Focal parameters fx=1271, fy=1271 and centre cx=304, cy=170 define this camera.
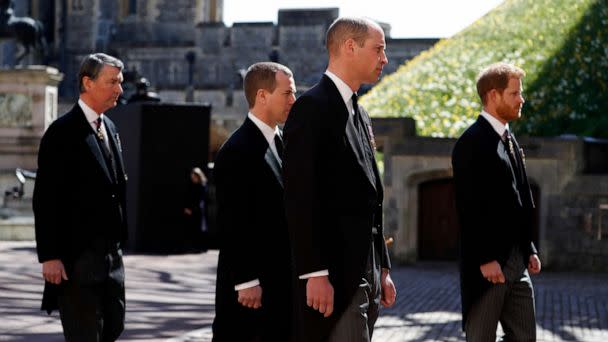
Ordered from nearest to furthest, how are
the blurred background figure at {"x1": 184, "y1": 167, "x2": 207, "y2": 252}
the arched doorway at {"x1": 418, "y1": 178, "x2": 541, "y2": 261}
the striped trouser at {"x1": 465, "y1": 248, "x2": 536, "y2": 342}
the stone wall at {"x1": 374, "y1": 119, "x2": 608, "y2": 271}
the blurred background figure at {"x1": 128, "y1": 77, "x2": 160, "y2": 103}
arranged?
the striped trouser at {"x1": 465, "y1": 248, "x2": 536, "y2": 342} → the stone wall at {"x1": 374, "y1": 119, "x2": 608, "y2": 271} → the arched doorway at {"x1": 418, "y1": 178, "x2": 541, "y2": 261} → the blurred background figure at {"x1": 184, "y1": 167, "x2": 207, "y2": 252} → the blurred background figure at {"x1": 128, "y1": 77, "x2": 160, "y2": 103}

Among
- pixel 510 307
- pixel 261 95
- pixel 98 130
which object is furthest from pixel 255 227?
pixel 510 307

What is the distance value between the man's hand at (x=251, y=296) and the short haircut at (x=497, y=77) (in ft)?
5.25

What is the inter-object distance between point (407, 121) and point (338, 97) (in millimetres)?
14834

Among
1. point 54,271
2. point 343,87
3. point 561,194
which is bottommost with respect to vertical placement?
point 561,194

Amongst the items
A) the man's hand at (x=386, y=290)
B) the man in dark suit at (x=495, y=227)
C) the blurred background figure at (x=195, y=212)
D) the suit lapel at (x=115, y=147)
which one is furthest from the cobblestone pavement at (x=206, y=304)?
the man's hand at (x=386, y=290)

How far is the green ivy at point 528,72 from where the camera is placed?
22.5 m

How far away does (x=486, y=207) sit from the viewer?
6.12 meters

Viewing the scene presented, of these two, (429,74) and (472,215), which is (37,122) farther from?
(472,215)

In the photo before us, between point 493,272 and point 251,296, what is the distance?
4.12ft

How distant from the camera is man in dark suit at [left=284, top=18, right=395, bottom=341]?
4.66m

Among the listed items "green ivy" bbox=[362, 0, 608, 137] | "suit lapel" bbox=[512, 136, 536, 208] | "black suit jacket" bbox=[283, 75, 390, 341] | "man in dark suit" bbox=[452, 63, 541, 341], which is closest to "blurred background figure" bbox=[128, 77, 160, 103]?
"green ivy" bbox=[362, 0, 608, 137]

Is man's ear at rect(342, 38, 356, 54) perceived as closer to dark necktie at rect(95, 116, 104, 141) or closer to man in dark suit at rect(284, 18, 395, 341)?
man in dark suit at rect(284, 18, 395, 341)

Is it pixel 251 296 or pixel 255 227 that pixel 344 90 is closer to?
pixel 255 227

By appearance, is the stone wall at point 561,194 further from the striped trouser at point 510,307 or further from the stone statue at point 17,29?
the stone statue at point 17,29
